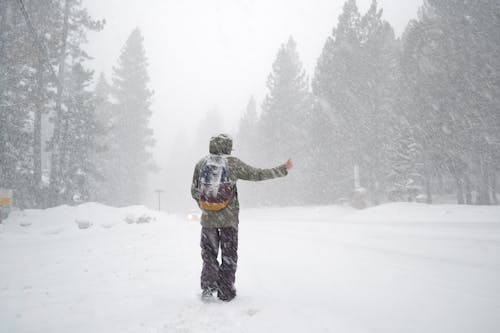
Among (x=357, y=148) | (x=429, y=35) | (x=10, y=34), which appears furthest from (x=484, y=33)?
(x=10, y=34)

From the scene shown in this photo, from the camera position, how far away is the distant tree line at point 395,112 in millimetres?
15406

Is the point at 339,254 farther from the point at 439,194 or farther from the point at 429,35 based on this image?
the point at 439,194

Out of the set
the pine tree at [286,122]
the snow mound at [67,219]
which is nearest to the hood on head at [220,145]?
the snow mound at [67,219]

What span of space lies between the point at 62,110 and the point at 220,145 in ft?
64.0

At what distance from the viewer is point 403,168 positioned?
19078mm

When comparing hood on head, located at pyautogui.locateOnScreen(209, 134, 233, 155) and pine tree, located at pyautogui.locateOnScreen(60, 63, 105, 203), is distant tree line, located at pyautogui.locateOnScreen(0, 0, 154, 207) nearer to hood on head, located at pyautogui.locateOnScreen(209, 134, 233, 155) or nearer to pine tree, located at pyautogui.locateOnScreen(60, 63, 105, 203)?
pine tree, located at pyautogui.locateOnScreen(60, 63, 105, 203)

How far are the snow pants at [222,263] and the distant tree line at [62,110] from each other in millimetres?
10094

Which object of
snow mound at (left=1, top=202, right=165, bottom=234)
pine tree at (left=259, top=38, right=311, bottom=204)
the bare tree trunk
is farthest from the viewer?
pine tree at (left=259, top=38, right=311, bottom=204)

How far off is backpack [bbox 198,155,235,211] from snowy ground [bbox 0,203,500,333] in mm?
1148

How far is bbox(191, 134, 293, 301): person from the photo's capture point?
349cm

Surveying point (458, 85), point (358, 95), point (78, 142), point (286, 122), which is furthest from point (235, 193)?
point (286, 122)

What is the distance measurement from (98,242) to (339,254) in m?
6.74

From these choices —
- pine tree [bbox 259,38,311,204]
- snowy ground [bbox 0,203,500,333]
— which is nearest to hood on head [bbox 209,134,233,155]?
snowy ground [bbox 0,203,500,333]

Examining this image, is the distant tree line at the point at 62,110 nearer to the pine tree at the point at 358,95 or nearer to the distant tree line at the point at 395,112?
the distant tree line at the point at 395,112
